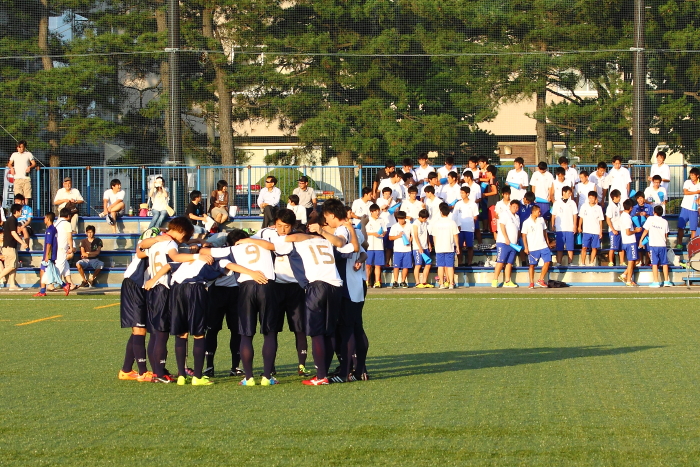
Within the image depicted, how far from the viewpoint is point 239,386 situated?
7.75m

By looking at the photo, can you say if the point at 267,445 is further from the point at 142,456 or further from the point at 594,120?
the point at 594,120

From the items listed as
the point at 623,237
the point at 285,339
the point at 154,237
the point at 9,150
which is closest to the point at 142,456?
the point at 154,237

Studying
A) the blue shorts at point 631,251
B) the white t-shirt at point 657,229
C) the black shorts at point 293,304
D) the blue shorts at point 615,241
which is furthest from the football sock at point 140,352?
the blue shorts at point 615,241

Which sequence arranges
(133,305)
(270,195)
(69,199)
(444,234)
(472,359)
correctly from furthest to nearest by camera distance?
(69,199)
(270,195)
(444,234)
(472,359)
(133,305)

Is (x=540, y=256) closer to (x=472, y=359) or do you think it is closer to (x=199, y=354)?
(x=472, y=359)

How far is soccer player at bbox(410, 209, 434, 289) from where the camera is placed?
696 inches

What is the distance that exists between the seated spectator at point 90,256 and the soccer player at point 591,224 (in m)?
9.71

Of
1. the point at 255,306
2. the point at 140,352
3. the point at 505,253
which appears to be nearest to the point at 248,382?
the point at 255,306

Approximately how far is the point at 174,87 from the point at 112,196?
290cm

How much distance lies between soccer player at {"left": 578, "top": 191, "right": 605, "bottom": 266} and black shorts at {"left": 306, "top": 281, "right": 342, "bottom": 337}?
11.5 metres

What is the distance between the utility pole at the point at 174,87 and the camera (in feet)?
68.2

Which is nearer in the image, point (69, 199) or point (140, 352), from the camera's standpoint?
point (140, 352)

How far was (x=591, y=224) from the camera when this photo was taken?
18.1 meters

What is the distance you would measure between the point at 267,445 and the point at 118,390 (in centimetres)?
242
